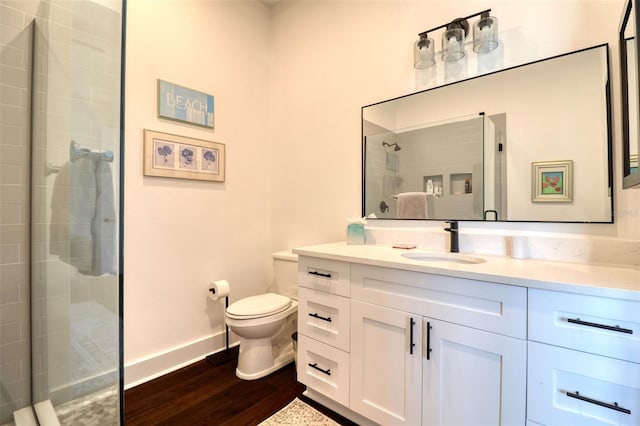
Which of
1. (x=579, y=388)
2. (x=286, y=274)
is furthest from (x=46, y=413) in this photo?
(x=579, y=388)

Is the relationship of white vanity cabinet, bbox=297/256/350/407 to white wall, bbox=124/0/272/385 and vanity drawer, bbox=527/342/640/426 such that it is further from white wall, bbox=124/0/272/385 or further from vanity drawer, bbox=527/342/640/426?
white wall, bbox=124/0/272/385

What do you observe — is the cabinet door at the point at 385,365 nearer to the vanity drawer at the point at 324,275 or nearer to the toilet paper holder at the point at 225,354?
the vanity drawer at the point at 324,275

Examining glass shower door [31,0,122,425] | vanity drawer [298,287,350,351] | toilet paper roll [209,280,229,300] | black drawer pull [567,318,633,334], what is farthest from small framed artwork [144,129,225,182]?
black drawer pull [567,318,633,334]

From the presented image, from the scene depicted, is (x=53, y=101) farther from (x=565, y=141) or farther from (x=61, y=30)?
(x=565, y=141)

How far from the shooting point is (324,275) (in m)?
1.55

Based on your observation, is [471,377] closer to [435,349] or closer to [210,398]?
[435,349]

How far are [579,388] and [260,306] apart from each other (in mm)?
1563

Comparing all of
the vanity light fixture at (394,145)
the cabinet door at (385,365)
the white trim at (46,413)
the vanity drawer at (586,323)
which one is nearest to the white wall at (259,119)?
the vanity light fixture at (394,145)

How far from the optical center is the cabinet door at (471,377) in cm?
102

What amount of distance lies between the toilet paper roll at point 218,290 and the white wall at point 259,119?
0.12 m

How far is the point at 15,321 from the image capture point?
1.44 meters

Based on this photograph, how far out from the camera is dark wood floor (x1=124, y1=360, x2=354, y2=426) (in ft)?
5.00

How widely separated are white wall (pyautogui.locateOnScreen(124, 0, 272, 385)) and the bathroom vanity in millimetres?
964

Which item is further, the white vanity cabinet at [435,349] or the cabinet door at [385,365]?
the cabinet door at [385,365]
